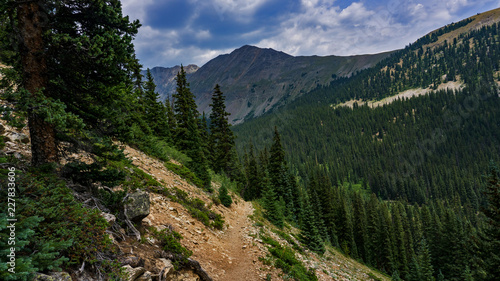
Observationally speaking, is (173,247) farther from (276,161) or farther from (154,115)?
(276,161)

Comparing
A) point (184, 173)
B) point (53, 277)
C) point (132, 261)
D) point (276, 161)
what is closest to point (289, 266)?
point (132, 261)

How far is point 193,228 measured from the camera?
10570mm

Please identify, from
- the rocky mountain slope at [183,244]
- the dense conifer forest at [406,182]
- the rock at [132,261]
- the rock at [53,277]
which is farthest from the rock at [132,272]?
the dense conifer forest at [406,182]

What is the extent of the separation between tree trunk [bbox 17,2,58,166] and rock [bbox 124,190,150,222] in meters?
2.40

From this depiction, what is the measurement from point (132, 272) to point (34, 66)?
583cm

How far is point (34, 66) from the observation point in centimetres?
565

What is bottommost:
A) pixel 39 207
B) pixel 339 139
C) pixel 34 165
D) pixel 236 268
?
pixel 339 139

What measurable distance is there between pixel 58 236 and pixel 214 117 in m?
32.0

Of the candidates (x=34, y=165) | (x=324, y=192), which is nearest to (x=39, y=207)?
(x=34, y=165)

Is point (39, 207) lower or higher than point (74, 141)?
lower

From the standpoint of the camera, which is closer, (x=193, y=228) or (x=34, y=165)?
(x=34, y=165)

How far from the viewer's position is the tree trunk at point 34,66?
217 inches

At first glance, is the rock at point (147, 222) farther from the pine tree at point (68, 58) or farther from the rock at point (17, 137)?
the rock at point (17, 137)

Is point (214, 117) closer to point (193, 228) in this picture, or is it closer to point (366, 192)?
point (193, 228)
